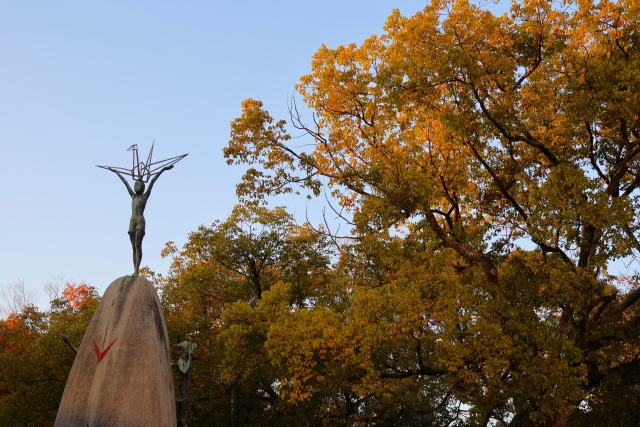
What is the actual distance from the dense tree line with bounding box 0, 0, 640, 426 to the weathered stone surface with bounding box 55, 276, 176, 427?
4.85 metres

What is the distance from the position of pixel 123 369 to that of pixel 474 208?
9632mm

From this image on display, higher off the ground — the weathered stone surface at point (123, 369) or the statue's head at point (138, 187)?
the statue's head at point (138, 187)

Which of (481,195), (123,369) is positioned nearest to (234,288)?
(481,195)

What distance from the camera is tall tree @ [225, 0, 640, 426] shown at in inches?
511

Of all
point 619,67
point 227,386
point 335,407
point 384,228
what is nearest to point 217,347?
point 227,386

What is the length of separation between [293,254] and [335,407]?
4.83m

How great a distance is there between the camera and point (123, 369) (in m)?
9.41

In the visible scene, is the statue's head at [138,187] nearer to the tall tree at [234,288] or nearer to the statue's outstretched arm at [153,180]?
the statue's outstretched arm at [153,180]

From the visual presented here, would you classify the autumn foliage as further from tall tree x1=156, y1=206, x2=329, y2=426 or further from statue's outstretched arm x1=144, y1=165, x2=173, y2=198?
statue's outstretched arm x1=144, y1=165, x2=173, y2=198

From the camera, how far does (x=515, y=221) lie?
633 inches

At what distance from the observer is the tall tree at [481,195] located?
42.6 ft

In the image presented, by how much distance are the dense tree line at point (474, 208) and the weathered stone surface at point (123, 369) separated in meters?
4.85

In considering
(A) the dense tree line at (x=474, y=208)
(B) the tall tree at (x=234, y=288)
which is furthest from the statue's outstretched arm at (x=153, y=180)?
(B) the tall tree at (x=234, y=288)

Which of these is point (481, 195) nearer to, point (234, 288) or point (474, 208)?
point (474, 208)
